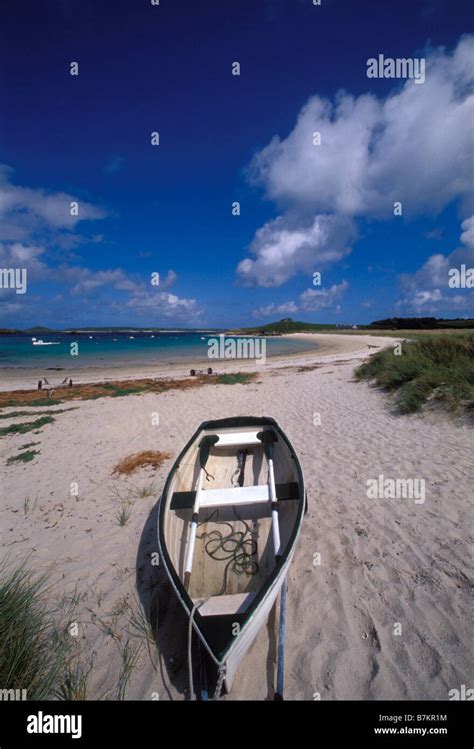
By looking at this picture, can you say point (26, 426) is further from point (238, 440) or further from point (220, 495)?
point (220, 495)

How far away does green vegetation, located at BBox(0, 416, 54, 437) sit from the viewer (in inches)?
365

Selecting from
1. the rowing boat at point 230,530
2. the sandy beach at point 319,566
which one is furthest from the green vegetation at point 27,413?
the rowing boat at point 230,530

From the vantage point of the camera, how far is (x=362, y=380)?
13.8m

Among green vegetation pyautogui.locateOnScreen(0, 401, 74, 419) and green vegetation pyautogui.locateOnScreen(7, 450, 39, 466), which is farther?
green vegetation pyautogui.locateOnScreen(0, 401, 74, 419)

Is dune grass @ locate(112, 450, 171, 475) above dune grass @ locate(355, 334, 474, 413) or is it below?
below

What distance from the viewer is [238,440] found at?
18.5 feet

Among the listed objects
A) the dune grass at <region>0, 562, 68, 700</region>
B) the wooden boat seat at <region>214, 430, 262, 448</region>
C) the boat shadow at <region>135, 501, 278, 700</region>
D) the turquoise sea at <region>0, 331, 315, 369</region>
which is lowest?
the boat shadow at <region>135, 501, 278, 700</region>

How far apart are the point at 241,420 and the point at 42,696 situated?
4269mm

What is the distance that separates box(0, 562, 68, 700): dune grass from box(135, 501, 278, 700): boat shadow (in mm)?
791

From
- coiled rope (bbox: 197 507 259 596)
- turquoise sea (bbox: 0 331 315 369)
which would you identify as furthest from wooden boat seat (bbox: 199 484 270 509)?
turquoise sea (bbox: 0 331 315 369)

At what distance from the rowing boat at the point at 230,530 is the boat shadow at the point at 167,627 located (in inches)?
10.1

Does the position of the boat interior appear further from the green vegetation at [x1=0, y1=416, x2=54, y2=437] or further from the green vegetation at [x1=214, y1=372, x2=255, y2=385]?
the green vegetation at [x1=214, y1=372, x2=255, y2=385]

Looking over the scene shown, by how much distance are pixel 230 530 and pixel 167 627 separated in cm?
134
